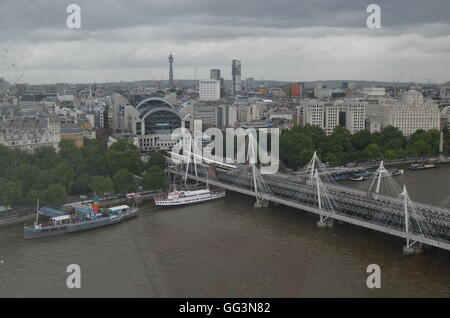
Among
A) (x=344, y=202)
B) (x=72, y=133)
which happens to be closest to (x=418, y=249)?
(x=344, y=202)

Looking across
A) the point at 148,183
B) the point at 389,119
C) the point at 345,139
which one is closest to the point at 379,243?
the point at 148,183

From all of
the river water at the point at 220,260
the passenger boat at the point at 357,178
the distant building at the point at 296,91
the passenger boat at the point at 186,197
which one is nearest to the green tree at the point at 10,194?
the river water at the point at 220,260

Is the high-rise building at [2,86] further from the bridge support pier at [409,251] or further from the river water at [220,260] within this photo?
the bridge support pier at [409,251]

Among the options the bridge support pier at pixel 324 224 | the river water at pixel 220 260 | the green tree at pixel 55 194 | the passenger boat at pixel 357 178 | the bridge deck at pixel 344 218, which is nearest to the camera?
the river water at pixel 220 260

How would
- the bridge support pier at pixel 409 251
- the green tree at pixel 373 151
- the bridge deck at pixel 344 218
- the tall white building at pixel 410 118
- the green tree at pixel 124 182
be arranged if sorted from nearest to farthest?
1. the bridge deck at pixel 344 218
2. the bridge support pier at pixel 409 251
3. the green tree at pixel 124 182
4. the green tree at pixel 373 151
5. the tall white building at pixel 410 118

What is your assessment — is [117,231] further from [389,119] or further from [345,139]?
[389,119]

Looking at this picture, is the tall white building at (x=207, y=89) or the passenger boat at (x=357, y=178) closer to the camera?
the passenger boat at (x=357, y=178)

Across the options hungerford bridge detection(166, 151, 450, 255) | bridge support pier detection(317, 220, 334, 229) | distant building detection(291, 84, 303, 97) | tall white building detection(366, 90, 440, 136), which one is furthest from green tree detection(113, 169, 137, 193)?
distant building detection(291, 84, 303, 97)

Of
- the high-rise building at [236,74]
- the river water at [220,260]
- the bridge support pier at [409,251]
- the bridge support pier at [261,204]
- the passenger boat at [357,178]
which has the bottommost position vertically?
the river water at [220,260]
